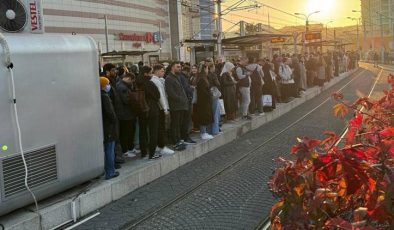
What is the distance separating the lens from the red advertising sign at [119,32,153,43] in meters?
44.6

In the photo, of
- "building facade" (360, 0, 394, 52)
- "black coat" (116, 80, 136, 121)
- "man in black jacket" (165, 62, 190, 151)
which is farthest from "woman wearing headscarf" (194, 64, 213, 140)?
"building facade" (360, 0, 394, 52)

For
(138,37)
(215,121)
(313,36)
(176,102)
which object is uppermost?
(138,37)

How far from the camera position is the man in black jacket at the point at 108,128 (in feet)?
23.0

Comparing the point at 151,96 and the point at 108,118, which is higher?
the point at 151,96

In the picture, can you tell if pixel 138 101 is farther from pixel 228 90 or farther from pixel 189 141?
pixel 228 90

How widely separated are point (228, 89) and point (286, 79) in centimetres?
569

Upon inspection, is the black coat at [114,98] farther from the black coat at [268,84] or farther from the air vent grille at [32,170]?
the black coat at [268,84]

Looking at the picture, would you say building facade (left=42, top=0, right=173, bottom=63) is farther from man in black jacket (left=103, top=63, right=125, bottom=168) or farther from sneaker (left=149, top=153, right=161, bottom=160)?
sneaker (left=149, top=153, right=161, bottom=160)

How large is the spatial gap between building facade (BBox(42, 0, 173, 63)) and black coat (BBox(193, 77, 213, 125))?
89.2 feet

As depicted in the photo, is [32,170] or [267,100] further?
[267,100]

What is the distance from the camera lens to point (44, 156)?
5758mm

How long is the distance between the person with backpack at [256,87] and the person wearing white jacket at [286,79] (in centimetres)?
314

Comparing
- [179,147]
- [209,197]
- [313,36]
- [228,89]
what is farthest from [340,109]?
[313,36]

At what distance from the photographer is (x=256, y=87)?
13.9 metres
